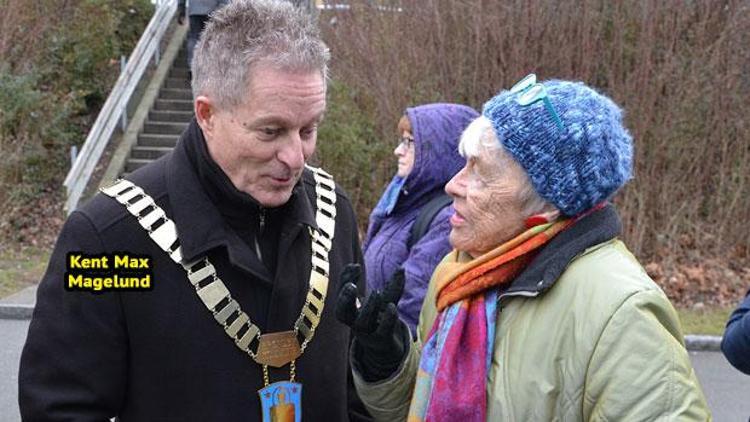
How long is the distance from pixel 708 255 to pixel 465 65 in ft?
11.3

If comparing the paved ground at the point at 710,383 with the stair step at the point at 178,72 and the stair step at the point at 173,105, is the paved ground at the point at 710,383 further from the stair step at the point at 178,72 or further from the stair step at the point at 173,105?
the stair step at the point at 178,72

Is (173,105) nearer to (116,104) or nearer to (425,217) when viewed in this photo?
(116,104)

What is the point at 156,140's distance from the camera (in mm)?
12672

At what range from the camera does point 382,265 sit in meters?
3.45

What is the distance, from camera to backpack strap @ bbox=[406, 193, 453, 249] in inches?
134

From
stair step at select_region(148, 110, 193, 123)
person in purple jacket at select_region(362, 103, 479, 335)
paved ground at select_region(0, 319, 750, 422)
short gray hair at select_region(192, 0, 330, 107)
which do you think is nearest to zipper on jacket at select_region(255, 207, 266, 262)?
short gray hair at select_region(192, 0, 330, 107)

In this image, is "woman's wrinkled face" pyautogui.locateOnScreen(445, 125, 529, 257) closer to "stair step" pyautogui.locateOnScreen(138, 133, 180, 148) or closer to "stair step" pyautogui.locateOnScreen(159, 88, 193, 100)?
"stair step" pyautogui.locateOnScreen(138, 133, 180, 148)

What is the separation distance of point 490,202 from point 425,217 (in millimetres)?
1364

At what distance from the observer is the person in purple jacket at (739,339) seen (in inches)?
95.2

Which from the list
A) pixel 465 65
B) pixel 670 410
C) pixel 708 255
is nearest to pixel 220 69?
pixel 670 410

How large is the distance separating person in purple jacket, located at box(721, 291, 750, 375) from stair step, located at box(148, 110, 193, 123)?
1148 cm

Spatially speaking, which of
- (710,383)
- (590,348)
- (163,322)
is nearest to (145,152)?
(710,383)

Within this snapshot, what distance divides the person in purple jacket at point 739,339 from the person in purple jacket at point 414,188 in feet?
3.72

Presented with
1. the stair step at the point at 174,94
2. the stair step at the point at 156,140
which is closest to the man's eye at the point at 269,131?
the stair step at the point at 156,140
